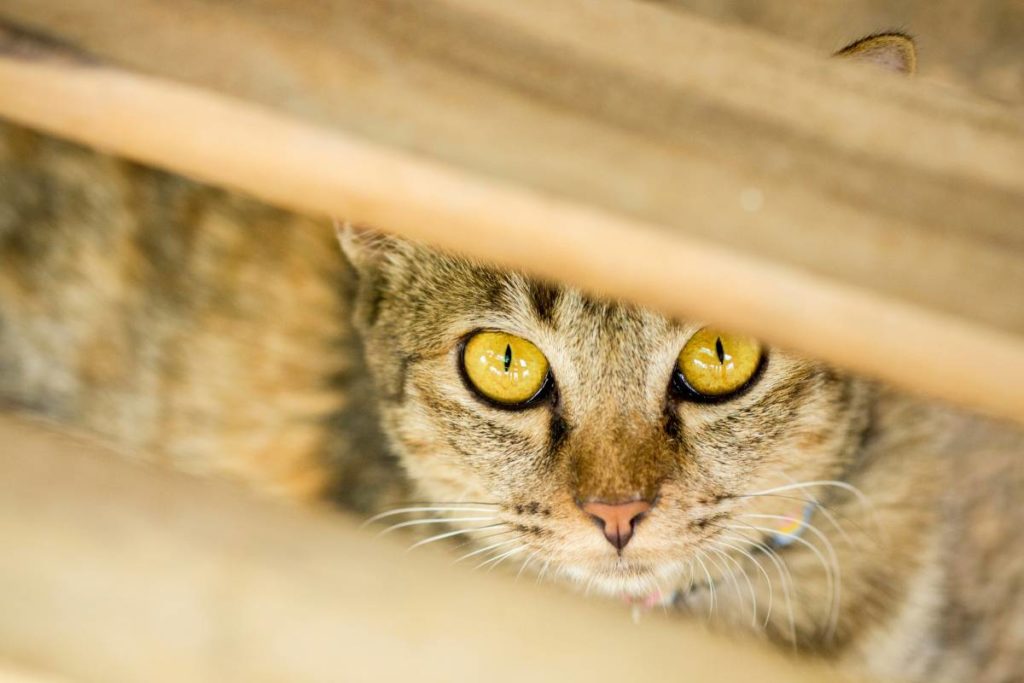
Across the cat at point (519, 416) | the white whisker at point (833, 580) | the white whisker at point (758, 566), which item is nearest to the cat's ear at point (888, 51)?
the cat at point (519, 416)

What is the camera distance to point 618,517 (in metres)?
1.13

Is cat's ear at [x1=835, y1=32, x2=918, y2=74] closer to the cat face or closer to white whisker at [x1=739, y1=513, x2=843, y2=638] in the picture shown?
the cat face

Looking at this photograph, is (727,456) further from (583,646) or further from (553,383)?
(583,646)

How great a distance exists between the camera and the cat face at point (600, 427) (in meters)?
1.15

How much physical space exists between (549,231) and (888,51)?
0.69 m

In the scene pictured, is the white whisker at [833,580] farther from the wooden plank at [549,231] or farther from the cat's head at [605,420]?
the wooden plank at [549,231]

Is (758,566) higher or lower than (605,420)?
lower

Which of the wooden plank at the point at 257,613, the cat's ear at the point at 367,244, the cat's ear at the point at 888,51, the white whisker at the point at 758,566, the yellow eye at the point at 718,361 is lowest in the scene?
the wooden plank at the point at 257,613

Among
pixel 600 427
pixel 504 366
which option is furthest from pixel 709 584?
pixel 504 366

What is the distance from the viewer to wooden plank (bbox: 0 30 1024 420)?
1.54 feet

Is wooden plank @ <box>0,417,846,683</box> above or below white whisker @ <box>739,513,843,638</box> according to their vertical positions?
below

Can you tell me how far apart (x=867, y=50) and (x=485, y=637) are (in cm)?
76

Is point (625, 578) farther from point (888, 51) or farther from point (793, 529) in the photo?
point (888, 51)

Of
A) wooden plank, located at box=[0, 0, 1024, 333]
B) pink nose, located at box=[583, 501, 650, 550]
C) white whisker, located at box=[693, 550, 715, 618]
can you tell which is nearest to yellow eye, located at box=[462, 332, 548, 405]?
pink nose, located at box=[583, 501, 650, 550]
